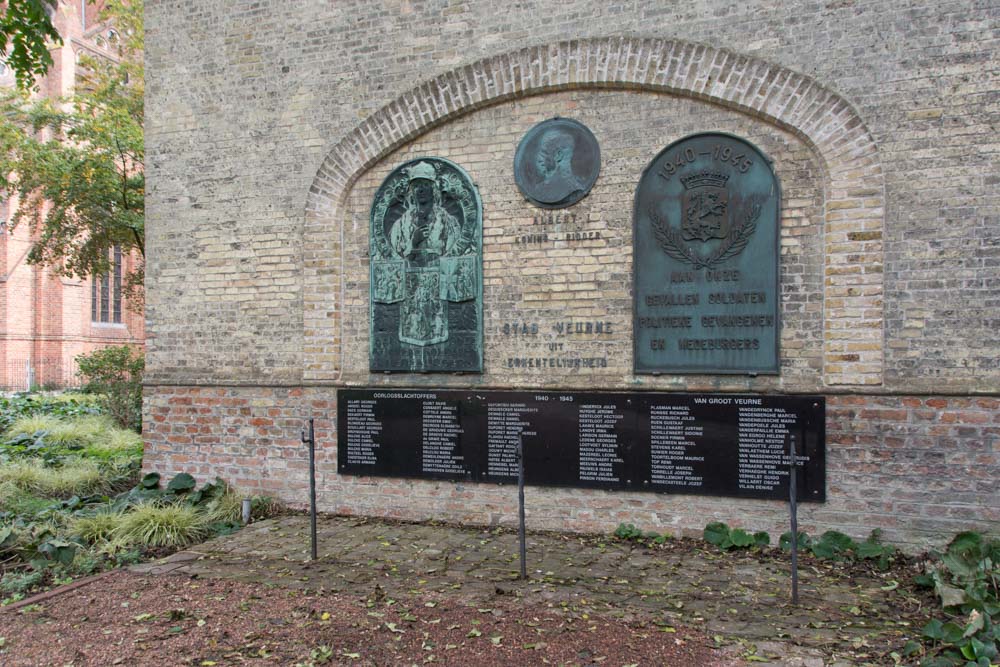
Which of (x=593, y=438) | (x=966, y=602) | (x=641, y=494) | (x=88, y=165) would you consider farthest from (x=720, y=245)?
(x=88, y=165)

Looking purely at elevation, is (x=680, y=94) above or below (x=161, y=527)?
above

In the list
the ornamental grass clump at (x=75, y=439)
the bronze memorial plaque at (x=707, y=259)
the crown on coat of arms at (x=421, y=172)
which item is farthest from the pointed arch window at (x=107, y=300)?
the bronze memorial plaque at (x=707, y=259)

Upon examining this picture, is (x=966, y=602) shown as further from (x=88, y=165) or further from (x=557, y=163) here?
(x=88, y=165)

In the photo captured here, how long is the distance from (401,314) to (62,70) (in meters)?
26.3

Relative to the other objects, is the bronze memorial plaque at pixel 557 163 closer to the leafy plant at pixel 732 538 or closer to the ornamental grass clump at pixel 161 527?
the leafy plant at pixel 732 538

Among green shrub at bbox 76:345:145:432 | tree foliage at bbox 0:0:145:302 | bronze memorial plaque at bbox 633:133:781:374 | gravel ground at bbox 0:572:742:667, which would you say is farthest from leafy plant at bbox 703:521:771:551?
tree foliage at bbox 0:0:145:302

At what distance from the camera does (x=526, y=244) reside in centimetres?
678

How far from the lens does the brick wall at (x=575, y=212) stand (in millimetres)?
5594

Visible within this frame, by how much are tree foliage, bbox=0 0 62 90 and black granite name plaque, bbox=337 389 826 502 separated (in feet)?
16.2

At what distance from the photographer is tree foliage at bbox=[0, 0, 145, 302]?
1325 centimetres

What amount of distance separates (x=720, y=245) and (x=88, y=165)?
40.5 ft

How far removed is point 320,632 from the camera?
4.37m

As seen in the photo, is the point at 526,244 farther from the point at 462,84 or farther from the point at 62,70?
the point at 62,70

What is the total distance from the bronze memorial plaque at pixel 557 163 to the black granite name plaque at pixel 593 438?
1.93 metres
